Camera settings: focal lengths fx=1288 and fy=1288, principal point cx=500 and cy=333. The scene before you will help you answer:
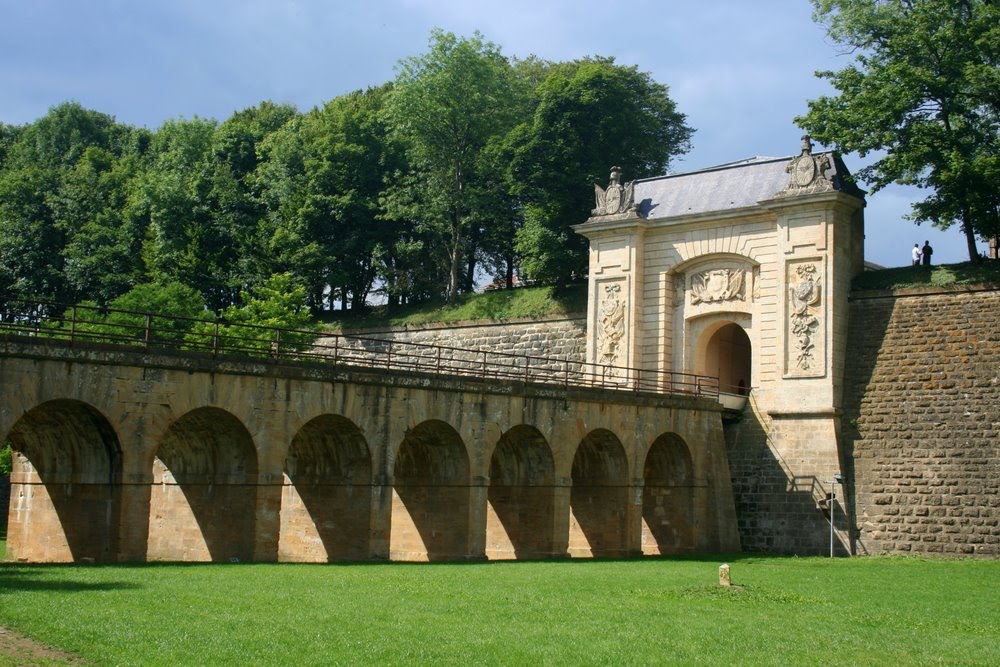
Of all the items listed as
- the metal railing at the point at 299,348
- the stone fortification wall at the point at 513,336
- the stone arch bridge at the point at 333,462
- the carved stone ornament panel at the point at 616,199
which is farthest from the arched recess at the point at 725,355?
the stone fortification wall at the point at 513,336

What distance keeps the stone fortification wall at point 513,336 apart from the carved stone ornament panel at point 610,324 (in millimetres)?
3625

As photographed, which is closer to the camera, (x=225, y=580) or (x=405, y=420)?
(x=225, y=580)

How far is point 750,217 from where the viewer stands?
43.6 m

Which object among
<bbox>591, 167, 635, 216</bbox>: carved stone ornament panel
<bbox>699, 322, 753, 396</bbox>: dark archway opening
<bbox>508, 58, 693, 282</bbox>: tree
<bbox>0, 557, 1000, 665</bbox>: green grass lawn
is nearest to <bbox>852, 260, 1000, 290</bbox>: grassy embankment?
<bbox>699, 322, 753, 396</bbox>: dark archway opening

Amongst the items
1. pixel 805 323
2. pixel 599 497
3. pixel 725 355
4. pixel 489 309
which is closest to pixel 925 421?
pixel 805 323

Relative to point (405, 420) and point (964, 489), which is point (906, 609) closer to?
point (405, 420)

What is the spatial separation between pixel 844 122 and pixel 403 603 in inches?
1170

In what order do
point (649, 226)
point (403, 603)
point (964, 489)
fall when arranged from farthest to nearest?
point (649, 226) < point (964, 489) < point (403, 603)

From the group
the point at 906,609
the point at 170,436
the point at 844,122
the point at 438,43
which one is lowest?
the point at 906,609

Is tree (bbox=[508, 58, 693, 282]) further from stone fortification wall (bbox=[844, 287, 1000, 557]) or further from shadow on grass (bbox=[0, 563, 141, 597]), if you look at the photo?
shadow on grass (bbox=[0, 563, 141, 597])

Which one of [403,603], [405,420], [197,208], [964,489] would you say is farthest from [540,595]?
[197,208]

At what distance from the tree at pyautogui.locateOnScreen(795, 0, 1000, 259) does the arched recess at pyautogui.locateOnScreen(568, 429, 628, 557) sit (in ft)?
46.8

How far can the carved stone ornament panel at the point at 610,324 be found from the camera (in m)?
45.9

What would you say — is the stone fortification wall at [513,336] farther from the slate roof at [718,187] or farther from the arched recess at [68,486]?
the arched recess at [68,486]
